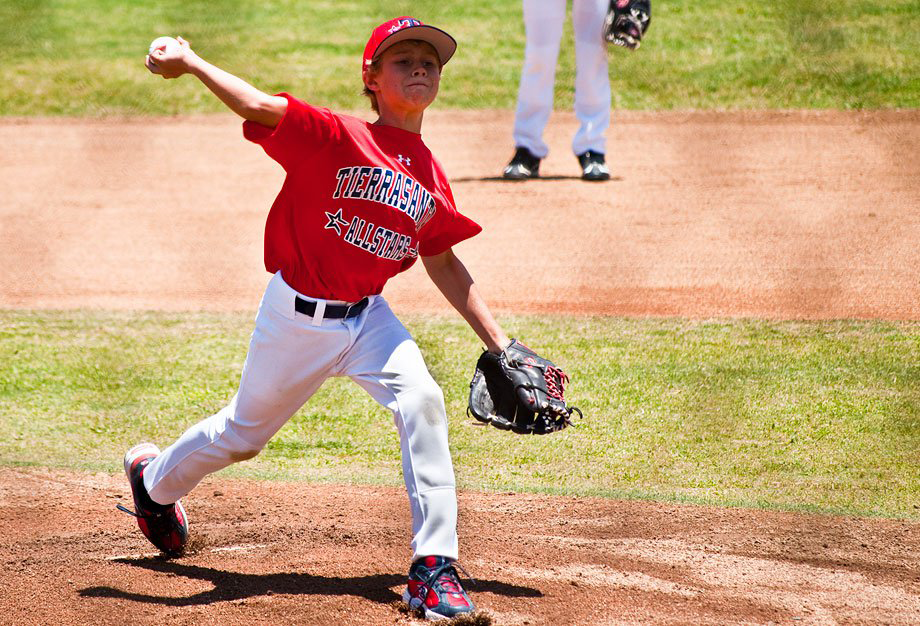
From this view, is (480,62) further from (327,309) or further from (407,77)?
(327,309)

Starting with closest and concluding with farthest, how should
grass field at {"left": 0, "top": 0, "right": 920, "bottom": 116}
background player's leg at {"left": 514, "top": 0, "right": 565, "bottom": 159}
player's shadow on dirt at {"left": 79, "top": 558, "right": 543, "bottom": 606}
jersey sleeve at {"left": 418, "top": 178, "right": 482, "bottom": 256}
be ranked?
player's shadow on dirt at {"left": 79, "top": 558, "right": 543, "bottom": 606} < jersey sleeve at {"left": 418, "top": 178, "right": 482, "bottom": 256} < background player's leg at {"left": 514, "top": 0, "right": 565, "bottom": 159} < grass field at {"left": 0, "top": 0, "right": 920, "bottom": 116}

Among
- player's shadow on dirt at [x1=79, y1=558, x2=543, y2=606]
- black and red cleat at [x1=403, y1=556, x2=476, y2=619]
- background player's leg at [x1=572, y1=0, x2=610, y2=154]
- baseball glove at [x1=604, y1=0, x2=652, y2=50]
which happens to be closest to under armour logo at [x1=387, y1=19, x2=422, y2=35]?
black and red cleat at [x1=403, y1=556, x2=476, y2=619]

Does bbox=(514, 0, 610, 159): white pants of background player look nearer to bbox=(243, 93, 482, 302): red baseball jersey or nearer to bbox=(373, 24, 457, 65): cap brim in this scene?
bbox=(373, 24, 457, 65): cap brim

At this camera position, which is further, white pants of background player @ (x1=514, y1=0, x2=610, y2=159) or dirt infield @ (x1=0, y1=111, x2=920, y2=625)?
white pants of background player @ (x1=514, y1=0, x2=610, y2=159)

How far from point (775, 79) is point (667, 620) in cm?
659

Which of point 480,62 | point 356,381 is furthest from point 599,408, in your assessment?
point 480,62

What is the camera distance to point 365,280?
2771 millimetres

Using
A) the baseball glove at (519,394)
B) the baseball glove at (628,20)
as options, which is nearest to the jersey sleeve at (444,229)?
the baseball glove at (519,394)

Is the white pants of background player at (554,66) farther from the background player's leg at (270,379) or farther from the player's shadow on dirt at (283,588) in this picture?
the player's shadow on dirt at (283,588)

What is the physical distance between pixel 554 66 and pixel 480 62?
293 cm

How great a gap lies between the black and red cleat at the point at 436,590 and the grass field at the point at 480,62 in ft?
19.6

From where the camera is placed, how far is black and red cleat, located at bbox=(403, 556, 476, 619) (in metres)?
2.57

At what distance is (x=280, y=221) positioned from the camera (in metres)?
2.76

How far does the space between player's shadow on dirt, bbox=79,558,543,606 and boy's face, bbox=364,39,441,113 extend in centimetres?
121
